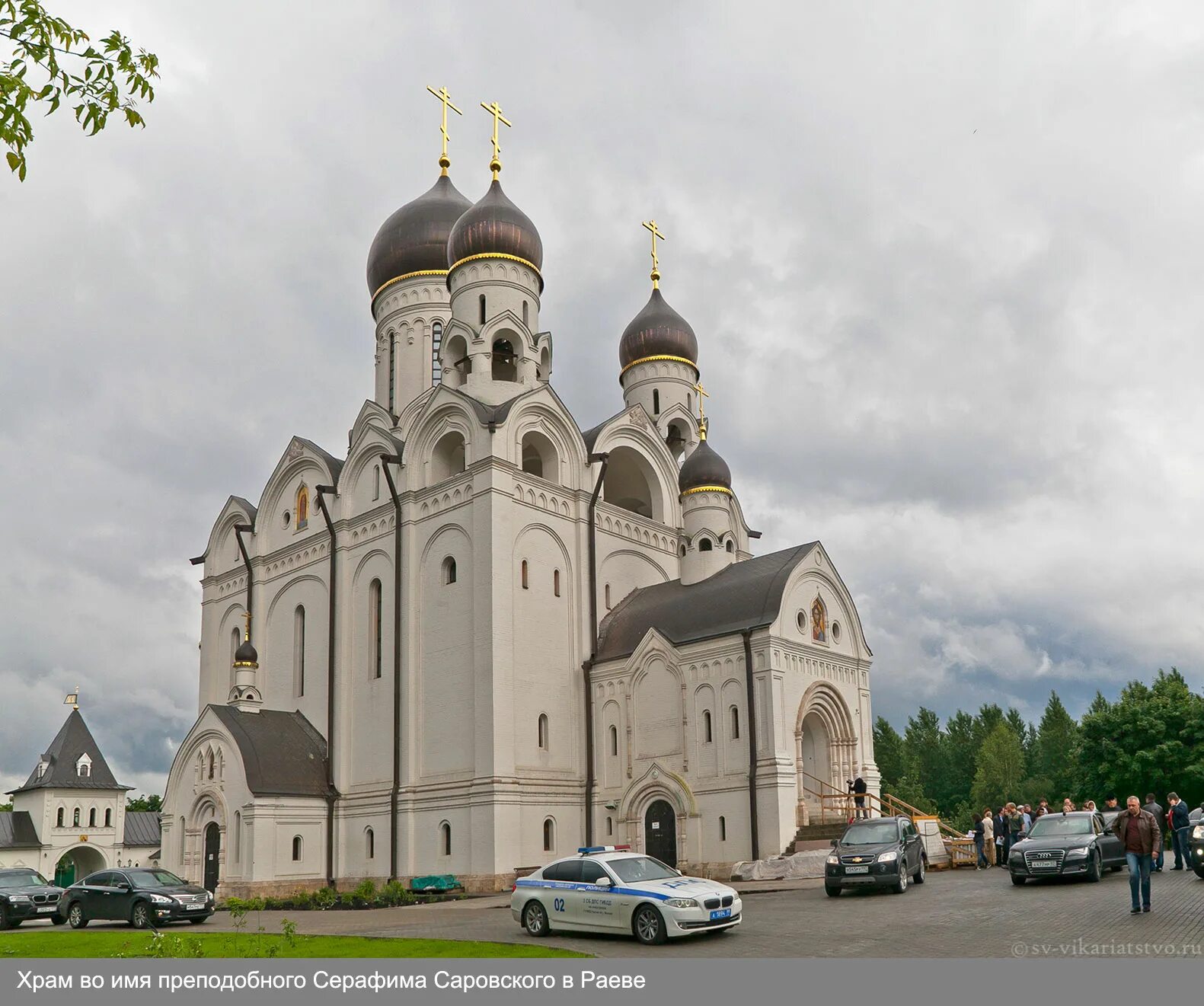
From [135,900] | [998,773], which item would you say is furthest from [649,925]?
[998,773]

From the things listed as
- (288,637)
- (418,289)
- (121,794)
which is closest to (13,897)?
(288,637)

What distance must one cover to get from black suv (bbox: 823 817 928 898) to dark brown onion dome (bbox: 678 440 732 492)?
14076 millimetres

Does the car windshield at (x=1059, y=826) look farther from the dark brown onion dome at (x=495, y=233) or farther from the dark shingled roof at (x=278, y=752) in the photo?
the dark brown onion dome at (x=495, y=233)

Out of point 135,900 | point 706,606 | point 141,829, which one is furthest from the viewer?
point 141,829

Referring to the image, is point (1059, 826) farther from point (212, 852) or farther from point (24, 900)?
point (212, 852)

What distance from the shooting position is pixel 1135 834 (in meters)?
14.4

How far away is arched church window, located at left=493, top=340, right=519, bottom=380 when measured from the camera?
109 feet

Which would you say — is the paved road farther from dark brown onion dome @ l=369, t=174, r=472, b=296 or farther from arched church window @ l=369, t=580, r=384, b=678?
dark brown onion dome @ l=369, t=174, r=472, b=296

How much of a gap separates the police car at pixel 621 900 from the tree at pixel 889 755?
53550 mm

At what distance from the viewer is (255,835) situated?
95.7 feet

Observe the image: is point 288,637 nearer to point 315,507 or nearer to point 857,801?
point 315,507

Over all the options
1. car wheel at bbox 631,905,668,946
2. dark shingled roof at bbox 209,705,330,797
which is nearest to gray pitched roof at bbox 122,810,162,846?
dark shingled roof at bbox 209,705,330,797

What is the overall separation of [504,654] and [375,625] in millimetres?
5301

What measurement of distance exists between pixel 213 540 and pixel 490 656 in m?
14.9
